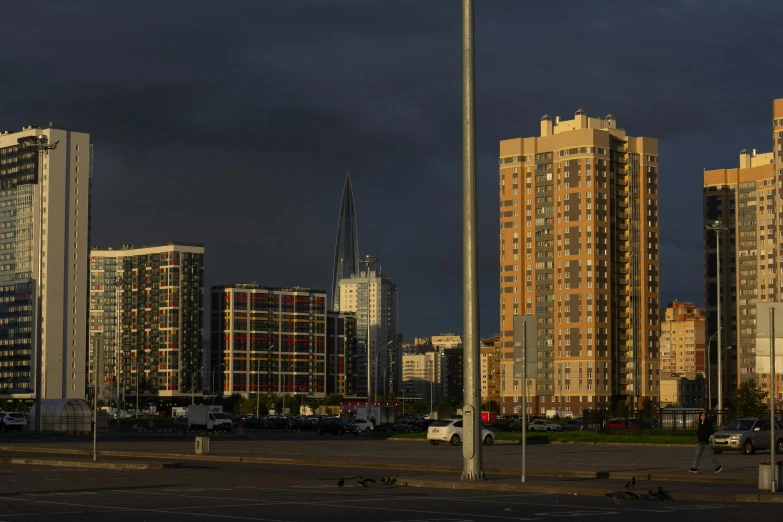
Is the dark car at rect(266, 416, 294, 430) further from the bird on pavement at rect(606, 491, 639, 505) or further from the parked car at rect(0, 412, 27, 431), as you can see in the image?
the bird on pavement at rect(606, 491, 639, 505)

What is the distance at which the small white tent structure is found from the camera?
8838cm

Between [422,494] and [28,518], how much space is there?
8423 millimetres

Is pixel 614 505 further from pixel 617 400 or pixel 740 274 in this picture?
pixel 740 274

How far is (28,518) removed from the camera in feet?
58.9

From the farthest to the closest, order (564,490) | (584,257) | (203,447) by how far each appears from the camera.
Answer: (584,257), (203,447), (564,490)

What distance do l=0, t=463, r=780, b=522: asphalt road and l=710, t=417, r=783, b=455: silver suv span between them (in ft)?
78.1

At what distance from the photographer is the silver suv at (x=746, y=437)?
4669cm

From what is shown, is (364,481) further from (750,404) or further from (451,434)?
(750,404)

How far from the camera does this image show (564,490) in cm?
2453

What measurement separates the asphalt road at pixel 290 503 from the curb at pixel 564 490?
61 cm

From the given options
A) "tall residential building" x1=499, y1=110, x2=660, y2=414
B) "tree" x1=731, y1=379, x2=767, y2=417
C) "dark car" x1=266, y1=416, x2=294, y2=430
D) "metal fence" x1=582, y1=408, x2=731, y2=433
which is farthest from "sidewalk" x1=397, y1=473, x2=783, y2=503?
"tall residential building" x1=499, y1=110, x2=660, y2=414

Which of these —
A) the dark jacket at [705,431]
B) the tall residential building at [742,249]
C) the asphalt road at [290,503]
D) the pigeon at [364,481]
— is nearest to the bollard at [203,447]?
the asphalt road at [290,503]

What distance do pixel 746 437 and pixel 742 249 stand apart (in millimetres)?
143306

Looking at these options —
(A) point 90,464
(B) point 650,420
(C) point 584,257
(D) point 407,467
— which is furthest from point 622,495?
(C) point 584,257
